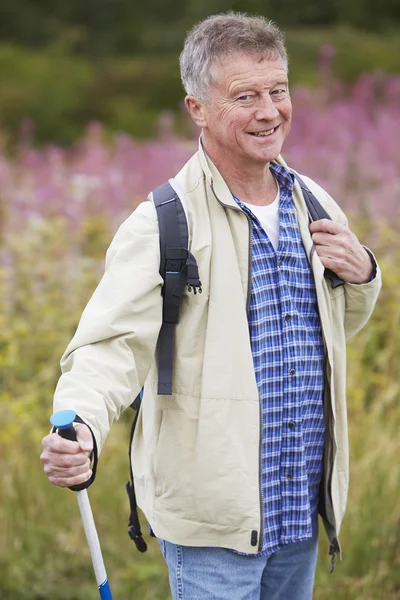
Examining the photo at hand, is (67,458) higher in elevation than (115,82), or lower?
lower

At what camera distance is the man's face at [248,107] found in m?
2.14

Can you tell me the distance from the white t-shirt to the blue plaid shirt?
0.06ft

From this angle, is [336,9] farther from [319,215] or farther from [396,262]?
[319,215]

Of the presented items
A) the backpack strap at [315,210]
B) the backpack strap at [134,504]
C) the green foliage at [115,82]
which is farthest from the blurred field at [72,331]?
the green foliage at [115,82]

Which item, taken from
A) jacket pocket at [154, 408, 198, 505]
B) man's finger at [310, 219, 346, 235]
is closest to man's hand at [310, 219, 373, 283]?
man's finger at [310, 219, 346, 235]

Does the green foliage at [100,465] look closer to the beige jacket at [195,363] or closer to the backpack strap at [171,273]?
the beige jacket at [195,363]

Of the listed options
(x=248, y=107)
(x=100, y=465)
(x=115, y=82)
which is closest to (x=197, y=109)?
(x=248, y=107)

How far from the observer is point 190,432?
2.15 m

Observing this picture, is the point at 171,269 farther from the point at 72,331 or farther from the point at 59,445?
the point at 72,331

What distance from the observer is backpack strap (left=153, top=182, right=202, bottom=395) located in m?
2.09

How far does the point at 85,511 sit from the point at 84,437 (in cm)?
25

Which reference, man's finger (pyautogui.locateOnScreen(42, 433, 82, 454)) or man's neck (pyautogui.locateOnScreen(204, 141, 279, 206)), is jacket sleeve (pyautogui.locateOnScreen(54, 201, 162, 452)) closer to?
man's finger (pyautogui.locateOnScreen(42, 433, 82, 454))

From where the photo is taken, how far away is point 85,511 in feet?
6.59

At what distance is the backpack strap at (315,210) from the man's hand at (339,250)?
0.08 ft
